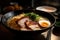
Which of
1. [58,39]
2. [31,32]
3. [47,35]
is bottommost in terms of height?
[58,39]

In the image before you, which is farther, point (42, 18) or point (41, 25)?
point (42, 18)

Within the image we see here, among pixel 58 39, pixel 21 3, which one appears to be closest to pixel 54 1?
pixel 21 3

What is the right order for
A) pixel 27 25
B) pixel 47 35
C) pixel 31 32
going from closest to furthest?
pixel 31 32, pixel 27 25, pixel 47 35

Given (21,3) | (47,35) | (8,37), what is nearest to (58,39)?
(47,35)

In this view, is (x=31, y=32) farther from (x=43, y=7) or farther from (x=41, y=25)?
(x=43, y=7)

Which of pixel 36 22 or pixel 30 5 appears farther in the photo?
pixel 30 5

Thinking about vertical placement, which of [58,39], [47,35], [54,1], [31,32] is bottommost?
[58,39]

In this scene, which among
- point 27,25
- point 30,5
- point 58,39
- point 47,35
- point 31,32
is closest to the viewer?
point 31,32

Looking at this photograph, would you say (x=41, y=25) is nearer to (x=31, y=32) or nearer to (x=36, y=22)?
(x=36, y=22)

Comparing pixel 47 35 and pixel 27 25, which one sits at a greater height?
pixel 27 25
